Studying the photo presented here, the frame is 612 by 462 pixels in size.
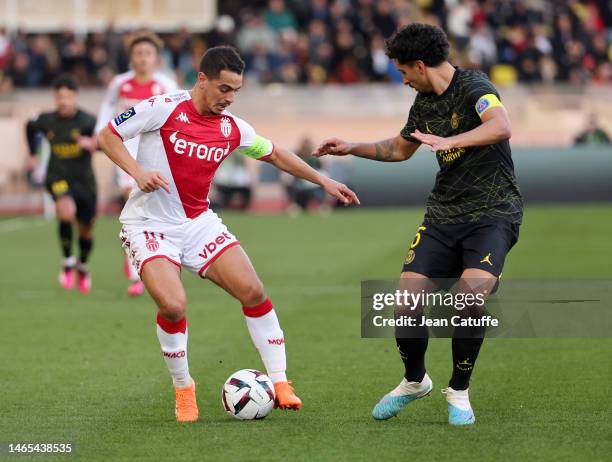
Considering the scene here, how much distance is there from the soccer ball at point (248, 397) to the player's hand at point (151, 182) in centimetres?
124

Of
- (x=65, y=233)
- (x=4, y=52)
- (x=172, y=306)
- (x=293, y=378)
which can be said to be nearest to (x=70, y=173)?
(x=65, y=233)

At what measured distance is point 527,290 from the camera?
12953mm

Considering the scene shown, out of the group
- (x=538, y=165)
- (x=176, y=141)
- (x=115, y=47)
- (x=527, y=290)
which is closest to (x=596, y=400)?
(x=176, y=141)

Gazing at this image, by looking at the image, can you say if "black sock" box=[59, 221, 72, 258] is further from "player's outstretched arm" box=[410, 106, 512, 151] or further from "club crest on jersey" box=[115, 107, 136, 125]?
"player's outstretched arm" box=[410, 106, 512, 151]

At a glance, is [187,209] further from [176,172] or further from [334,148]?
[334,148]

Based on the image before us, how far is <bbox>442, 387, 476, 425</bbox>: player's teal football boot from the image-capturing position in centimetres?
732

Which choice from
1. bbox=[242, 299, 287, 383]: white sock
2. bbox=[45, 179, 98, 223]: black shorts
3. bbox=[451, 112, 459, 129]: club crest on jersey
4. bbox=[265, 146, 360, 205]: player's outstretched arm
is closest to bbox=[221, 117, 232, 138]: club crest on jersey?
bbox=[265, 146, 360, 205]: player's outstretched arm

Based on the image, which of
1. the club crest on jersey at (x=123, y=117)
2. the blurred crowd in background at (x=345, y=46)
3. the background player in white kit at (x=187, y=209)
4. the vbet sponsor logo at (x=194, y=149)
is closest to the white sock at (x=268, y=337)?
the background player in white kit at (x=187, y=209)

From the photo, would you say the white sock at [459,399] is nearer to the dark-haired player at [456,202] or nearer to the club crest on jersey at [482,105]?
the dark-haired player at [456,202]

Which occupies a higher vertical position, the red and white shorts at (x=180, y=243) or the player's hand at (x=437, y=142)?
the player's hand at (x=437, y=142)

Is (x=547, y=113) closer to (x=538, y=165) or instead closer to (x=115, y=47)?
(x=538, y=165)

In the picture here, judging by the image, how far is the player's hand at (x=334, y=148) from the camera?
309 inches

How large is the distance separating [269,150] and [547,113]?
74.0 ft

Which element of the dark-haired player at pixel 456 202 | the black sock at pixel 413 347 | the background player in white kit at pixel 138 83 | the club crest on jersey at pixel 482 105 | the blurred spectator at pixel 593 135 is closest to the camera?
the club crest on jersey at pixel 482 105
